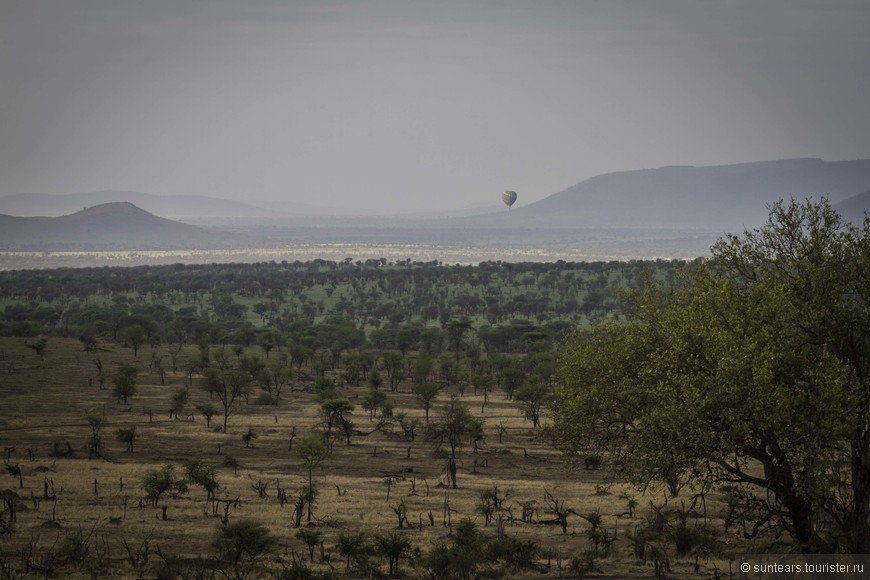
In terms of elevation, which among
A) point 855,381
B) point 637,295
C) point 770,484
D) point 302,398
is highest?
point 637,295

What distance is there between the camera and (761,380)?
20891 mm

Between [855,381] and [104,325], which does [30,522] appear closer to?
[855,381]

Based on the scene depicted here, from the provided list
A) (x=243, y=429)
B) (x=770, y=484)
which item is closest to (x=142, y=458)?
(x=243, y=429)

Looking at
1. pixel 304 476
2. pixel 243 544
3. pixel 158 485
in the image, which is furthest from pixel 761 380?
pixel 304 476

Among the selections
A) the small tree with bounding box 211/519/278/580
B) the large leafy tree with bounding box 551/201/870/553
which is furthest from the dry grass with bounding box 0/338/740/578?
the large leafy tree with bounding box 551/201/870/553

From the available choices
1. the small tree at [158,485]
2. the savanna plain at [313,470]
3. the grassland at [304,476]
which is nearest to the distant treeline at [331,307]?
the grassland at [304,476]

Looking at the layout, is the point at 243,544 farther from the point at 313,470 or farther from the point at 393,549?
the point at 313,470

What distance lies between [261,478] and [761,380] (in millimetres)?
27652

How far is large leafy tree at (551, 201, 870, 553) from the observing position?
70.3 feet

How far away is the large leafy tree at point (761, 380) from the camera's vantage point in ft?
70.3

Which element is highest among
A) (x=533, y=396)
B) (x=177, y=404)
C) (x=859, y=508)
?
(x=859, y=508)

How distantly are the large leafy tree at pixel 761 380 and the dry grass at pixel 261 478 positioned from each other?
304 cm

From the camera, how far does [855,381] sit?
22.7m

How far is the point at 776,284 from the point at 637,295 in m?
4.38
